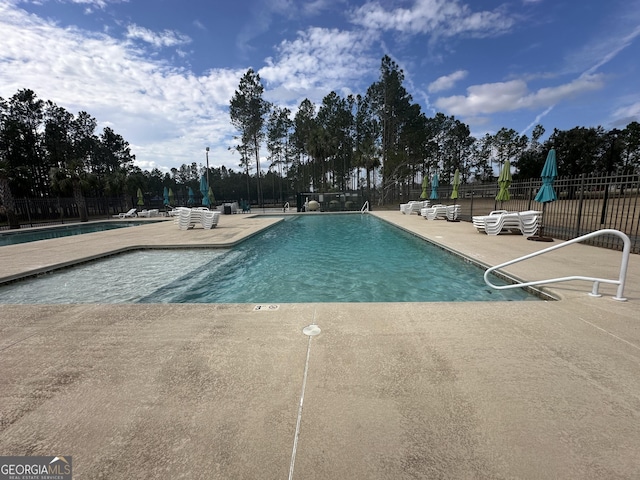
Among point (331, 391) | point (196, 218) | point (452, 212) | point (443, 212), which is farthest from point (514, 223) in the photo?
point (196, 218)

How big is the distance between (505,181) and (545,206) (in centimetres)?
186

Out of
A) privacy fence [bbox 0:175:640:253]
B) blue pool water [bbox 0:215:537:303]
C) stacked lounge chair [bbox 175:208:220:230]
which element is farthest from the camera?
stacked lounge chair [bbox 175:208:220:230]

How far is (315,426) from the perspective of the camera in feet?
5.44

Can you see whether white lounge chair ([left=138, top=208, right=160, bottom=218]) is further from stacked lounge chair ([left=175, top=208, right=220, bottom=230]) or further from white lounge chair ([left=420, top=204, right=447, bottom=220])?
white lounge chair ([left=420, top=204, right=447, bottom=220])

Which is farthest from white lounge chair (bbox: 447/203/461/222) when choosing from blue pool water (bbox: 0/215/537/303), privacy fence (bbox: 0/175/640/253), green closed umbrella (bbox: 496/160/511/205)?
blue pool water (bbox: 0/215/537/303)

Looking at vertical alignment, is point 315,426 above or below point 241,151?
below

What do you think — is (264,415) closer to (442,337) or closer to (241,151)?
(442,337)

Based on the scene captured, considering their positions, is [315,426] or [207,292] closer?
[315,426]

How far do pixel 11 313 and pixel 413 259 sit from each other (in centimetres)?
745

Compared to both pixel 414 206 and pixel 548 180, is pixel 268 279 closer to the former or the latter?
pixel 548 180

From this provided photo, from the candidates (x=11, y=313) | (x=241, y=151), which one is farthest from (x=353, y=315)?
(x=241, y=151)

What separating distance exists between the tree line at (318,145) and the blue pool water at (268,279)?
2121cm

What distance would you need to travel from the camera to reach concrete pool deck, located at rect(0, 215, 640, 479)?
1.44 metres

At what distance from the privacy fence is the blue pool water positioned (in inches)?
166
